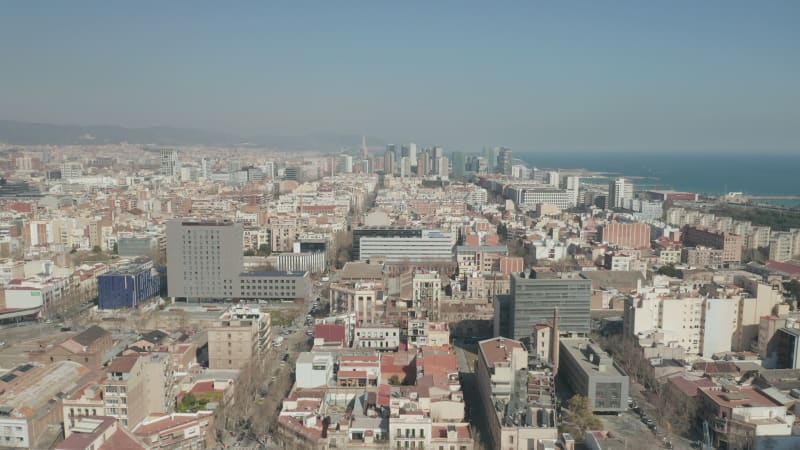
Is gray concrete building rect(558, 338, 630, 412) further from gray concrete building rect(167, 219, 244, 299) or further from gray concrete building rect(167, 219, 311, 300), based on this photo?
gray concrete building rect(167, 219, 244, 299)

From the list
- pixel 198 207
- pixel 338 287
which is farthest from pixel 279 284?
pixel 198 207

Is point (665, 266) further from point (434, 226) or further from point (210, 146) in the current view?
point (210, 146)

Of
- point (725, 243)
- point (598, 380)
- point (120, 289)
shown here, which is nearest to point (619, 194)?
point (725, 243)

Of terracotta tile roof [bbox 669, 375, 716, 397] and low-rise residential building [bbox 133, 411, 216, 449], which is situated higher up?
terracotta tile roof [bbox 669, 375, 716, 397]

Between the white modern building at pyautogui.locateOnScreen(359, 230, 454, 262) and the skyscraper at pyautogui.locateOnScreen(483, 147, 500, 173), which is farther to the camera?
the skyscraper at pyautogui.locateOnScreen(483, 147, 500, 173)

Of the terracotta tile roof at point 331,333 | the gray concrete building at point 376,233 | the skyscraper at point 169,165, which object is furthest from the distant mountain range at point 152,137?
the terracotta tile roof at point 331,333

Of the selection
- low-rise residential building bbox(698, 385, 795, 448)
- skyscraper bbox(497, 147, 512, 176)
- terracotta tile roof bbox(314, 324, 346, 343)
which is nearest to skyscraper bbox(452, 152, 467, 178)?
skyscraper bbox(497, 147, 512, 176)

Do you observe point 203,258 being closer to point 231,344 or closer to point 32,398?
point 231,344
